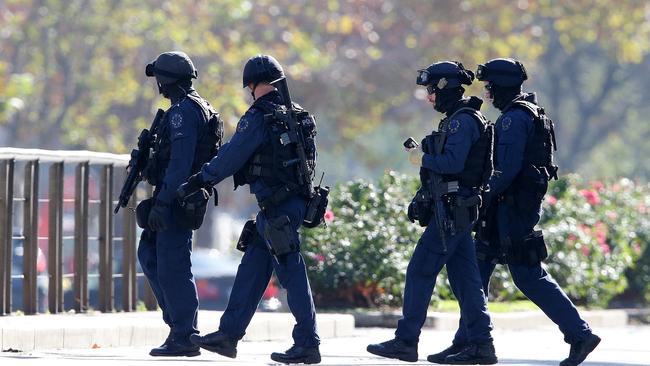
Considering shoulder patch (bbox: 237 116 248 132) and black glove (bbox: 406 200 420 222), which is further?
black glove (bbox: 406 200 420 222)

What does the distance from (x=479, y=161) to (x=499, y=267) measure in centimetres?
739

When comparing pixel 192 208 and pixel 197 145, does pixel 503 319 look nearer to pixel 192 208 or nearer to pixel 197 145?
pixel 197 145

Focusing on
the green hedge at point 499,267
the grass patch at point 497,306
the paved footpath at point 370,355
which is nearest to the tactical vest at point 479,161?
the paved footpath at point 370,355

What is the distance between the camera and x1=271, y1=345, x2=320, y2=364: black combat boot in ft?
32.0

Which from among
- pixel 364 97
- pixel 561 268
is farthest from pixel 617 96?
pixel 561 268

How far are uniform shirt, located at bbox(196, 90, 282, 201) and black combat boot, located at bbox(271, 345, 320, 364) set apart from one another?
2.85ft

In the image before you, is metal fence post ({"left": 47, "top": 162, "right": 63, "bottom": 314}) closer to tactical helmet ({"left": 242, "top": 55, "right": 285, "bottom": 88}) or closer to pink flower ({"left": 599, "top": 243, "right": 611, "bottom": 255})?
tactical helmet ({"left": 242, "top": 55, "right": 285, "bottom": 88})

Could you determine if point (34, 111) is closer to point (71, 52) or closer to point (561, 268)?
point (71, 52)

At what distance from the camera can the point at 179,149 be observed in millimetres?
10141

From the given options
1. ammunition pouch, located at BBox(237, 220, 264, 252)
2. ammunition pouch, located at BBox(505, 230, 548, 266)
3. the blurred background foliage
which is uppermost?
the blurred background foliage

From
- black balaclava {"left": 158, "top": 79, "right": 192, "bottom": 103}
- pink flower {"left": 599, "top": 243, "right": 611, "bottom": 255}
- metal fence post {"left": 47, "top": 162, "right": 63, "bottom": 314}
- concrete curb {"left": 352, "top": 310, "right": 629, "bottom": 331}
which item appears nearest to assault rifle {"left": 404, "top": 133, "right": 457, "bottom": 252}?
black balaclava {"left": 158, "top": 79, "right": 192, "bottom": 103}

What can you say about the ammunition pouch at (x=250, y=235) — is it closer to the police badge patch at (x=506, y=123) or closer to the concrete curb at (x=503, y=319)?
the police badge patch at (x=506, y=123)

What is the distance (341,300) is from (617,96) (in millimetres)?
41793

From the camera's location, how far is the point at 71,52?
1265 inches
